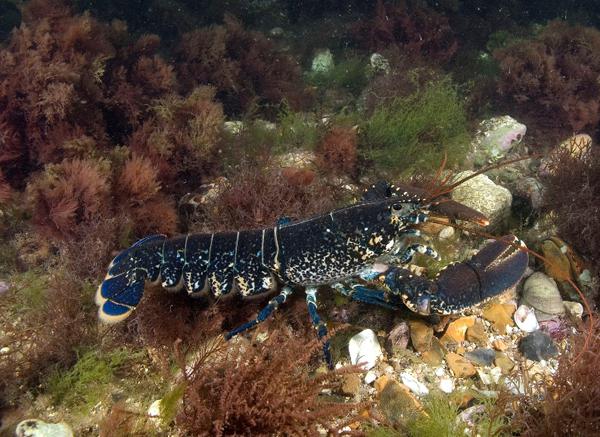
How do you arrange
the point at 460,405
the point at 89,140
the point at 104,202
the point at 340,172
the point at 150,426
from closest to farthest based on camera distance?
the point at 150,426 → the point at 460,405 → the point at 104,202 → the point at 89,140 → the point at 340,172

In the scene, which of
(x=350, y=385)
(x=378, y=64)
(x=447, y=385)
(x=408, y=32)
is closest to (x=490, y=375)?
(x=447, y=385)

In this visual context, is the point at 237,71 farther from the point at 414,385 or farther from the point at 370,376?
the point at 414,385

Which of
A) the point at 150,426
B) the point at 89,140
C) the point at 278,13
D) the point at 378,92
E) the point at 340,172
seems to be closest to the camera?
the point at 150,426

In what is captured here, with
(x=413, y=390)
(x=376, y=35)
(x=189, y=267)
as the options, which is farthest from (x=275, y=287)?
(x=376, y=35)

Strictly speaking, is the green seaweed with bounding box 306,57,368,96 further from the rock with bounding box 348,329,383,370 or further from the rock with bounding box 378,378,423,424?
the rock with bounding box 378,378,423,424

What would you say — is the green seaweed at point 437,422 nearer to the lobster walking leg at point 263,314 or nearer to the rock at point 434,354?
the rock at point 434,354

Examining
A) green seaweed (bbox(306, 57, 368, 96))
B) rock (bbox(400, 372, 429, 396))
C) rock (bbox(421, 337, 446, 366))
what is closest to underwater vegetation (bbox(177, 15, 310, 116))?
green seaweed (bbox(306, 57, 368, 96))

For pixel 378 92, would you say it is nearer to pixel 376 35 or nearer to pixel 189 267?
pixel 376 35

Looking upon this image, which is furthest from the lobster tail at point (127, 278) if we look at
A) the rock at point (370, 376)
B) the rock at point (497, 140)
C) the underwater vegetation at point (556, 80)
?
the underwater vegetation at point (556, 80)
